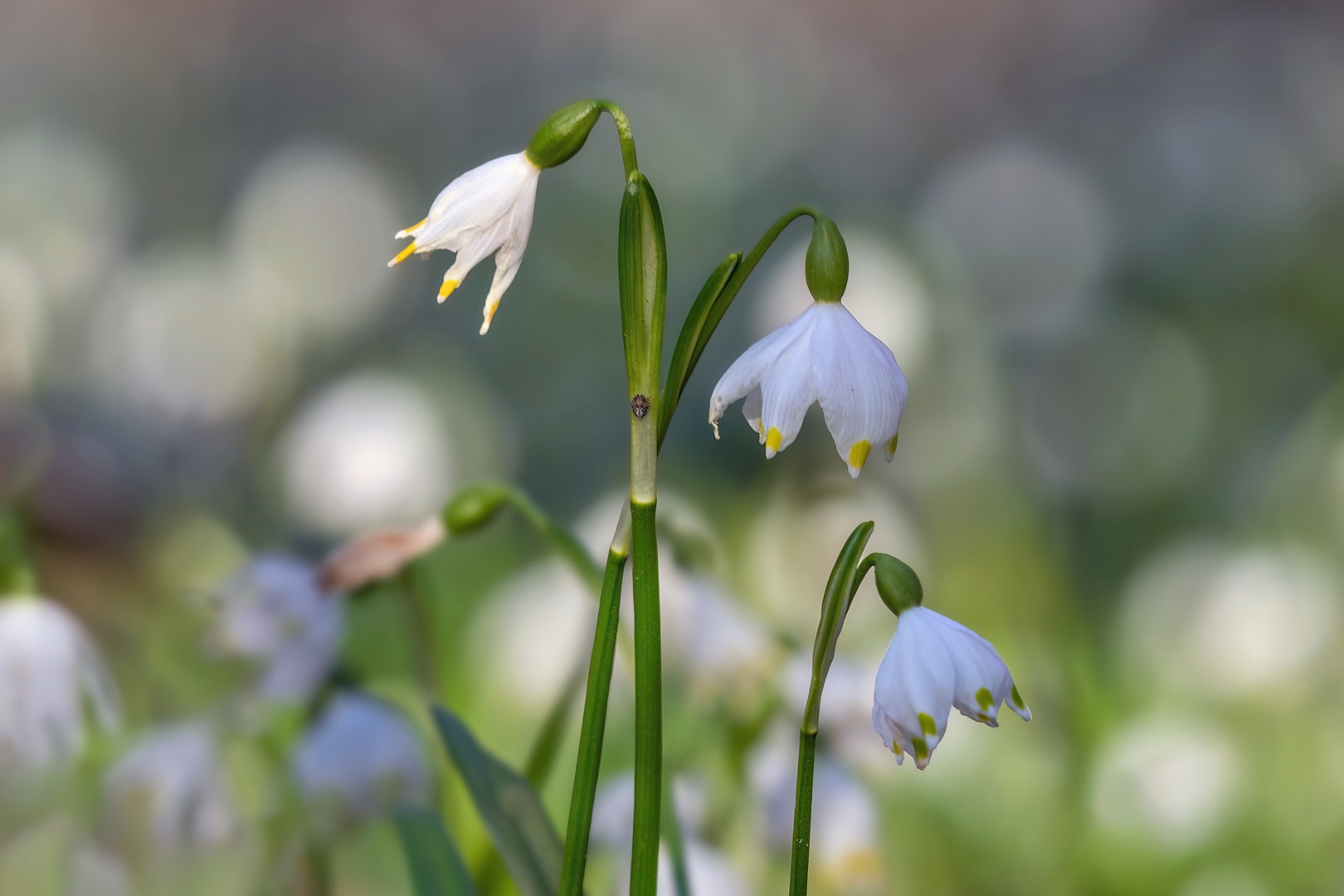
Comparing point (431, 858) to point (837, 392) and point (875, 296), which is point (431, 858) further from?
point (875, 296)

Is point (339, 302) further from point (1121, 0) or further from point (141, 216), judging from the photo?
point (1121, 0)

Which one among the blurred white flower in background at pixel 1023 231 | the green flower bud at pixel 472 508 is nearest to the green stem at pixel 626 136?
the green flower bud at pixel 472 508

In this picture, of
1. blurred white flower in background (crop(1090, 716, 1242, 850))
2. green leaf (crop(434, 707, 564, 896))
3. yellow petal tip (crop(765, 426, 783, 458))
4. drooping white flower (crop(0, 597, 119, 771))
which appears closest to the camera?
yellow petal tip (crop(765, 426, 783, 458))

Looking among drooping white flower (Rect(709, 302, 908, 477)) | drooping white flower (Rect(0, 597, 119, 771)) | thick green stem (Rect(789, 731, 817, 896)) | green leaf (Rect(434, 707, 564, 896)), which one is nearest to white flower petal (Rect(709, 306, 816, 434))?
drooping white flower (Rect(709, 302, 908, 477))

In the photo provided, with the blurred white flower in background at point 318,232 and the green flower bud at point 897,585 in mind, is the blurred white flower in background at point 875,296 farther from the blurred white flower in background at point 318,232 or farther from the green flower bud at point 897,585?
the green flower bud at point 897,585

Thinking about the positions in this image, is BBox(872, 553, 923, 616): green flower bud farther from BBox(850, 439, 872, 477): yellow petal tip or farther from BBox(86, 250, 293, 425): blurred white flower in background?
BBox(86, 250, 293, 425): blurred white flower in background

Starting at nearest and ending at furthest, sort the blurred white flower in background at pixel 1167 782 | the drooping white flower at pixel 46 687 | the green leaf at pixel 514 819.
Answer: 1. the green leaf at pixel 514 819
2. the drooping white flower at pixel 46 687
3. the blurred white flower in background at pixel 1167 782

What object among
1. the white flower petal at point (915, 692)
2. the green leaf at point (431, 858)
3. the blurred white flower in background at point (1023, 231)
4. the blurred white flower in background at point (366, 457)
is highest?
the blurred white flower in background at point (1023, 231)
